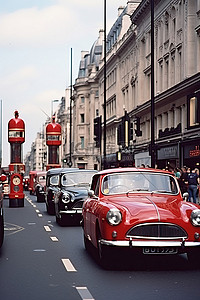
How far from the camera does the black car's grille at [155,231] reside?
925cm

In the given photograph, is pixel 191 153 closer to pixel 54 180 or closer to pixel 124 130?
pixel 124 130

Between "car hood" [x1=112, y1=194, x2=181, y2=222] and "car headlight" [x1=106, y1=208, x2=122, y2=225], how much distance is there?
162 mm

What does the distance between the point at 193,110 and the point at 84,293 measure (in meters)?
29.8

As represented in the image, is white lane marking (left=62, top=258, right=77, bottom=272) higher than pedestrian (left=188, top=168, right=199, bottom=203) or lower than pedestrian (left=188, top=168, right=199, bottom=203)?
lower

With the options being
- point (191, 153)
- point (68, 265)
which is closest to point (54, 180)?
point (68, 265)

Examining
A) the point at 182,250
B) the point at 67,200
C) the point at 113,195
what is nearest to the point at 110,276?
the point at 182,250

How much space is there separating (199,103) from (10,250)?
2463cm

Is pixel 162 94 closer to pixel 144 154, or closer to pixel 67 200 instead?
pixel 144 154

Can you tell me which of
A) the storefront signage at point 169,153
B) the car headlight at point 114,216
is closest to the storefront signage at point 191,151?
the storefront signage at point 169,153

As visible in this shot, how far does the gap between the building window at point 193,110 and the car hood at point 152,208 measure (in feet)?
84.9

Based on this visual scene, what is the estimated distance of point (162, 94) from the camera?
4569 centimetres

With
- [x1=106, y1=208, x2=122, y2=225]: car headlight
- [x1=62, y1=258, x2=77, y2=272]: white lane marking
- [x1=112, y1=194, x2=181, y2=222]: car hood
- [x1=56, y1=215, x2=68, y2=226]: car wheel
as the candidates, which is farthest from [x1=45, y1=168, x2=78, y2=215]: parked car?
[x1=106, y1=208, x2=122, y2=225]: car headlight

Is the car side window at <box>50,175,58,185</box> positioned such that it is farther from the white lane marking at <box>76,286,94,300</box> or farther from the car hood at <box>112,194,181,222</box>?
the white lane marking at <box>76,286,94,300</box>

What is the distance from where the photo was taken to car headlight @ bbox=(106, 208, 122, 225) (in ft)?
30.8
